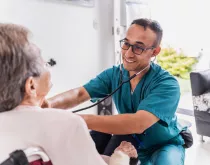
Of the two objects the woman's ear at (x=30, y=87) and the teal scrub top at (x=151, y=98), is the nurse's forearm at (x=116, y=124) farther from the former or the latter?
the woman's ear at (x=30, y=87)

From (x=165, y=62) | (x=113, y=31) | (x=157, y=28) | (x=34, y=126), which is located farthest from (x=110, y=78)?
(x=165, y=62)

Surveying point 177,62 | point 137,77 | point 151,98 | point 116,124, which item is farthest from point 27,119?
point 177,62

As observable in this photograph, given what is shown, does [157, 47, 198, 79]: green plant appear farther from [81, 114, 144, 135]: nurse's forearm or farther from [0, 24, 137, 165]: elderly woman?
[0, 24, 137, 165]: elderly woman

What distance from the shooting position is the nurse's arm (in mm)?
1056

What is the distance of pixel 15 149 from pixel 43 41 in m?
1.63

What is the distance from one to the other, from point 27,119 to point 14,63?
15 centimetres

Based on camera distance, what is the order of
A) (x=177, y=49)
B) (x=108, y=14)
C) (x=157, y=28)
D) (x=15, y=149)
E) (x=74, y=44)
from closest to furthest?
(x=15, y=149)
(x=157, y=28)
(x=74, y=44)
(x=108, y=14)
(x=177, y=49)

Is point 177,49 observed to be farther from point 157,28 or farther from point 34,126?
point 34,126

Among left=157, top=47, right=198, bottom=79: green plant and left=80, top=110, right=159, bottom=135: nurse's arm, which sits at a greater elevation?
left=80, top=110, right=159, bottom=135: nurse's arm

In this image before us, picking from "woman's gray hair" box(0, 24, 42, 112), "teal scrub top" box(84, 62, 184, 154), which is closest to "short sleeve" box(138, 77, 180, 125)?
"teal scrub top" box(84, 62, 184, 154)

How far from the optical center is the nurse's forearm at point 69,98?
4.30 feet

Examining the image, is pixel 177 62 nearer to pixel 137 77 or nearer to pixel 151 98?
pixel 137 77

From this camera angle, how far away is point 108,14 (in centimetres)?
272

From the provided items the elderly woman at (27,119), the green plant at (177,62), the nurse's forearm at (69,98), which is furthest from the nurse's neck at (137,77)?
the green plant at (177,62)
